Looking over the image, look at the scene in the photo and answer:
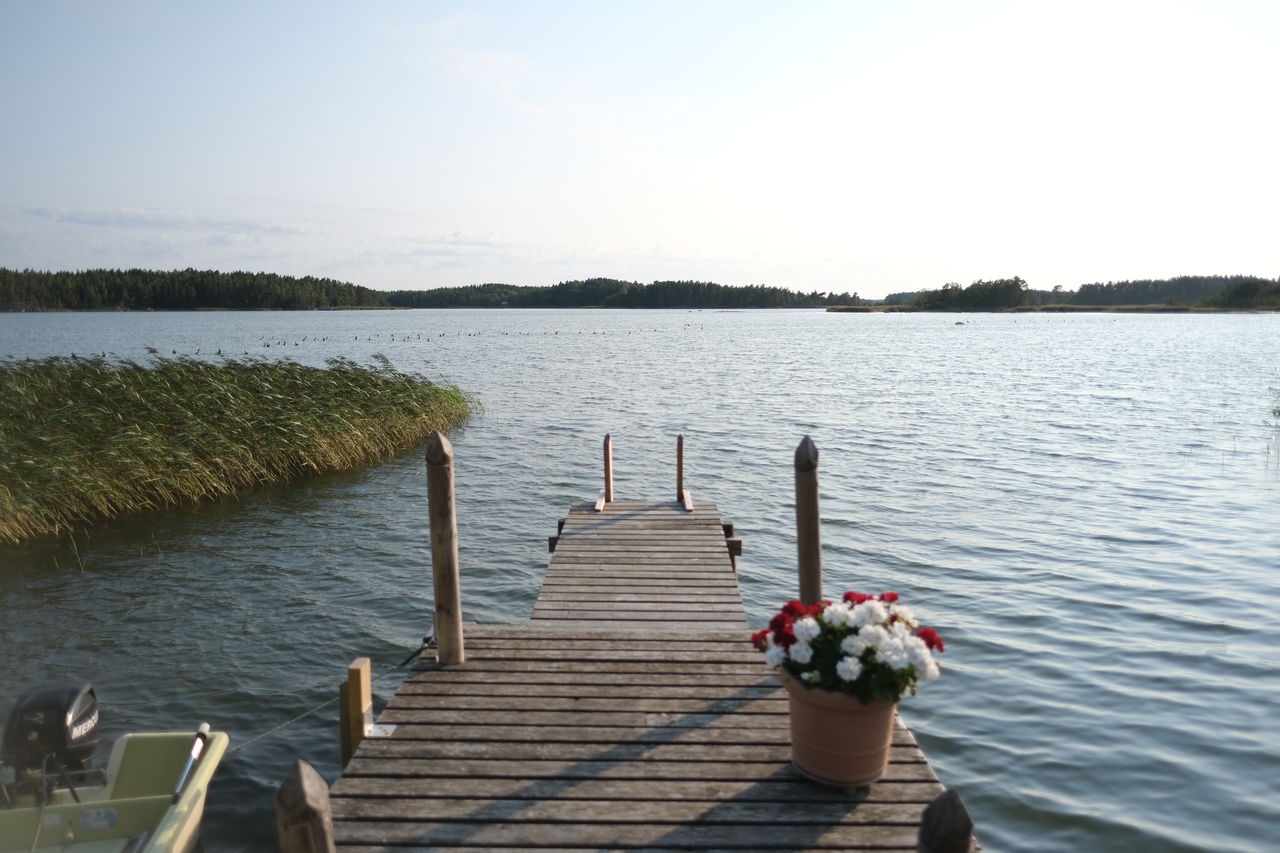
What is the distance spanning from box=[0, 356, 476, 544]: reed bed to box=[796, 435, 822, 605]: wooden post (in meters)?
13.2

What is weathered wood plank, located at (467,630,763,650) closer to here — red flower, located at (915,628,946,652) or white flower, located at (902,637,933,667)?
red flower, located at (915,628,946,652)

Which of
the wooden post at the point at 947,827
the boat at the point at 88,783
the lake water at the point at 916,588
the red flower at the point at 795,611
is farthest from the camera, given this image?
the lake water at the point at 916,588

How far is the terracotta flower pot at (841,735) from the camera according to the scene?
457 cm

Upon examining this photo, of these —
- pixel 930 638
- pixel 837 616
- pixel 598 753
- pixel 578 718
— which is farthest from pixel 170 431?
pixel 930 638

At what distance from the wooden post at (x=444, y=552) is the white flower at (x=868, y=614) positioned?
303cm

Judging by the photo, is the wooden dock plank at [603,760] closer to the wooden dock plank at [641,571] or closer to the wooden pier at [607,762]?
the wooden pier at [607,762]

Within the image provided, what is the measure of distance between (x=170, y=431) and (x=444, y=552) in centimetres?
1359

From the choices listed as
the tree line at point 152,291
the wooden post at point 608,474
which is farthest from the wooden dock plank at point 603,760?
the tree line at point 152,291

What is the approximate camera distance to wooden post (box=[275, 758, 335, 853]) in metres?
3.22

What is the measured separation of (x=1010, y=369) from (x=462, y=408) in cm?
3801

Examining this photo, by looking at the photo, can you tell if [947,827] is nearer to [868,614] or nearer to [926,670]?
[926,670]

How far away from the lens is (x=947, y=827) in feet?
10.2

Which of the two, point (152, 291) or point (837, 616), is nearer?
point (837, 616)

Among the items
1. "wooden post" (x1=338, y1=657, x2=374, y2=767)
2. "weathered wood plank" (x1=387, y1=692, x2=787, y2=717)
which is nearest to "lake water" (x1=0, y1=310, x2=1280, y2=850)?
"wooden post" (x1=338, y1=657, x2=374, y2=767)
